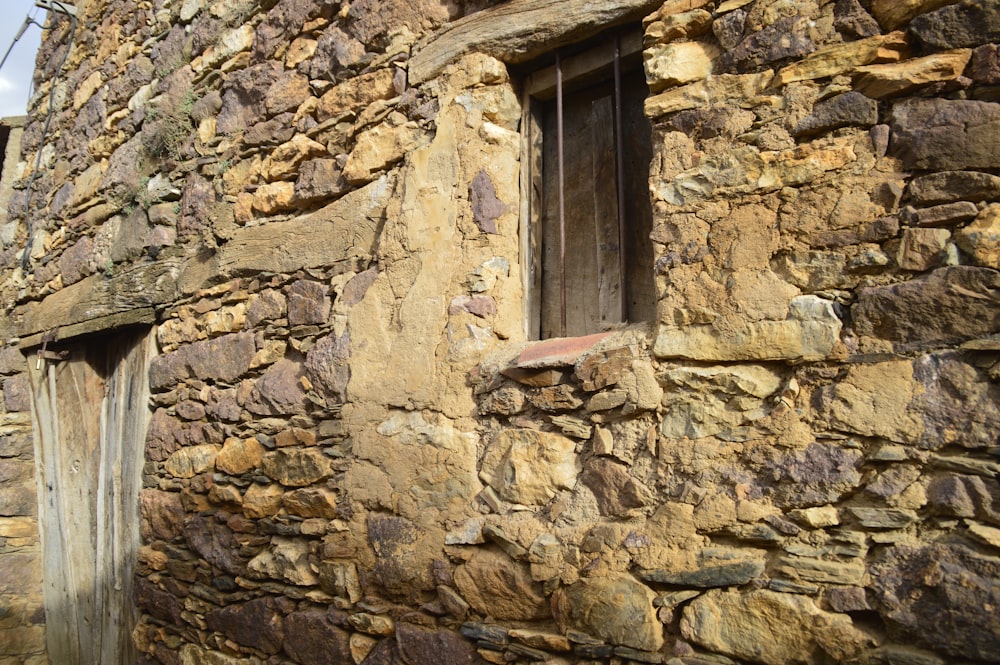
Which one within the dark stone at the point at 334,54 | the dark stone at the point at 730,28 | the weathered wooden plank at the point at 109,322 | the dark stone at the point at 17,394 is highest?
the dark stone at the point at 334,54

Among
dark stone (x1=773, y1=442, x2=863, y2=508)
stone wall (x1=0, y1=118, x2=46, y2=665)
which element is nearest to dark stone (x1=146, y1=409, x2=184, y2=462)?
stone wall (x1=0, y1=118, x2=46, y2=665)

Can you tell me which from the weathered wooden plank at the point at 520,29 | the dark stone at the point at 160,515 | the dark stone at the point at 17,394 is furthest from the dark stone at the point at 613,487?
the dark stone at the point at 17,394

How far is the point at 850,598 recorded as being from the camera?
1455mm

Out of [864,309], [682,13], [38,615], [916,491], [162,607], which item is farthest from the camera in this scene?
[38,615]

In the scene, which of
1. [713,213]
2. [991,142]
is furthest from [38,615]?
[991,142]

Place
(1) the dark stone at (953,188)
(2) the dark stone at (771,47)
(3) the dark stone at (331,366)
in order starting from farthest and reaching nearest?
1. (3) the dark stone at (331,366)
2. (2) the dark stone at (771,47)
3. (1) the dark stone at (953,188)

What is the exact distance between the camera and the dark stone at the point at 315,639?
2.27 m

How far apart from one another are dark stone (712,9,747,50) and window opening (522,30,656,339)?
0.33 metres

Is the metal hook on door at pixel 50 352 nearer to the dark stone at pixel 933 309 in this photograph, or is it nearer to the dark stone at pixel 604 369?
the dark stone at pixel 604 369

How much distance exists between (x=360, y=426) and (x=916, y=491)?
1.60 m

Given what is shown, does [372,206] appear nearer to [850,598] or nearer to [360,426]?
[360,426]

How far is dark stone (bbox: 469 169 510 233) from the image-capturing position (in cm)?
221

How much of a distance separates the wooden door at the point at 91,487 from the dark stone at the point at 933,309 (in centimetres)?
305

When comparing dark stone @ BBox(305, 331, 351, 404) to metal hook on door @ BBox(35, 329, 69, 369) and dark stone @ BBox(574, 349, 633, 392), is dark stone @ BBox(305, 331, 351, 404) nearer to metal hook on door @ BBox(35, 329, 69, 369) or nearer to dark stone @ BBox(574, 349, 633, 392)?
dark stone @ BBox(574, 349, 633, 392)
